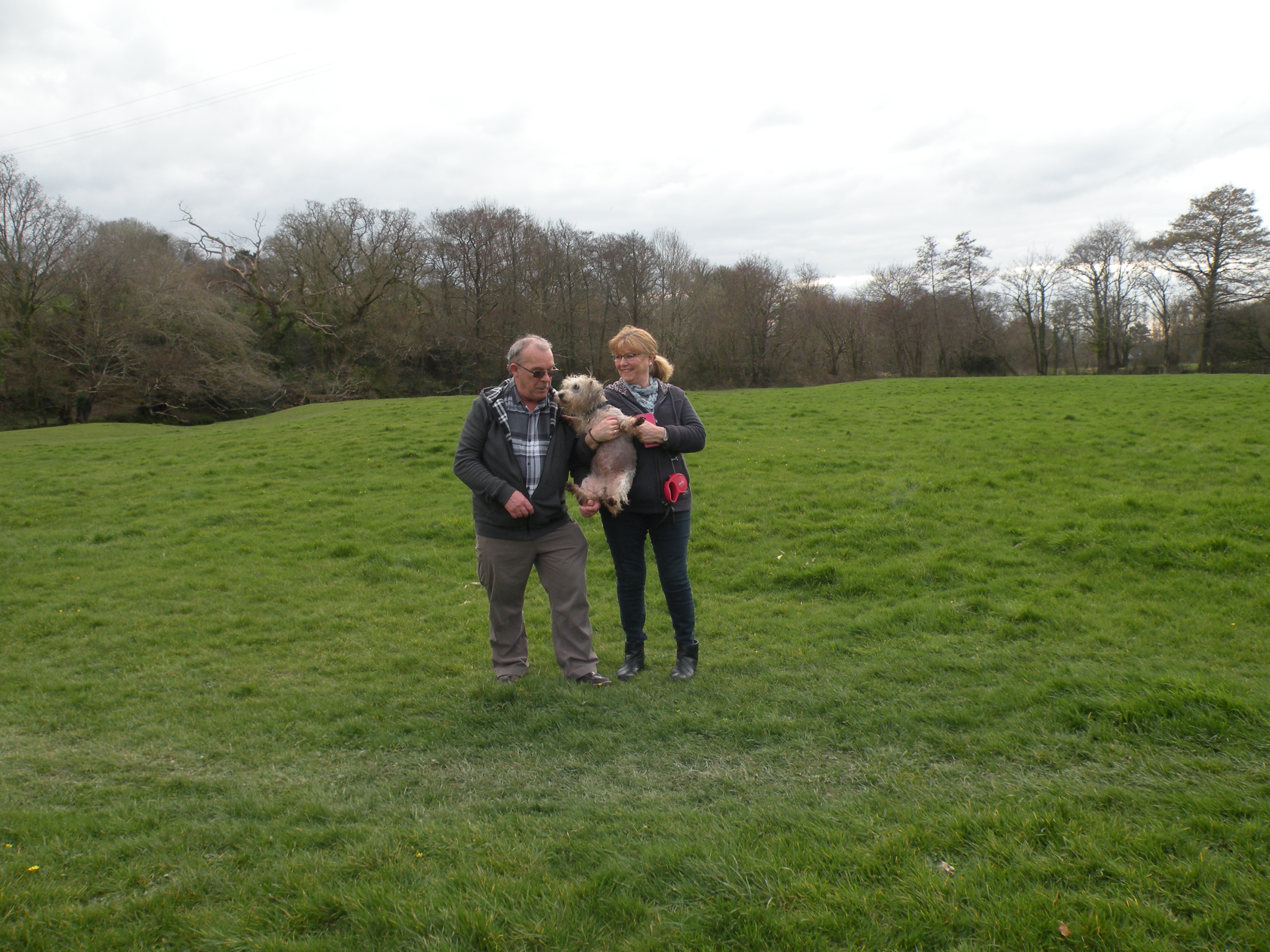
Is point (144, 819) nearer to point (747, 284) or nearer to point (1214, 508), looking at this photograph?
point (1214, 508)

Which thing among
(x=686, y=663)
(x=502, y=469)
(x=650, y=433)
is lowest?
(x=686, y=663)

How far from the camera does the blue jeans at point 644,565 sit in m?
5.10

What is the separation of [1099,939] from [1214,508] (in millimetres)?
7593

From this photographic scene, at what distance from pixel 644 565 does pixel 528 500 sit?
0.96m

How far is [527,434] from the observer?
4992mm

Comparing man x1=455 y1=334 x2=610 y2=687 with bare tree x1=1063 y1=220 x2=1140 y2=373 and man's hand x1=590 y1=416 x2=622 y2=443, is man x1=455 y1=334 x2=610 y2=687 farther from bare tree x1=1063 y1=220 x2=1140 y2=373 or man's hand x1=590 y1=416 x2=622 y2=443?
bare tree x1=1063 y1=220 x2=1140 y2=373

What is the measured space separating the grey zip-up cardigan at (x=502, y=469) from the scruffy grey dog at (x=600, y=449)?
0.38 ft

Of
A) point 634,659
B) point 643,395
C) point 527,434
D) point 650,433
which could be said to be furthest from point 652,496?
point 634,659

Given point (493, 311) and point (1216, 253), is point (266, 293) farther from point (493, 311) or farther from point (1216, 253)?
point (1216, 253)

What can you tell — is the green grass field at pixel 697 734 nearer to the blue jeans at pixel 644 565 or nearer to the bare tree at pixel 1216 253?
the blue jeans at pixel 644 565

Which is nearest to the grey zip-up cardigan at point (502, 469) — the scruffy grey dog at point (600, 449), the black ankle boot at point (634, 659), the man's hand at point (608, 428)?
the scruffy grey dog at point (600, 449)

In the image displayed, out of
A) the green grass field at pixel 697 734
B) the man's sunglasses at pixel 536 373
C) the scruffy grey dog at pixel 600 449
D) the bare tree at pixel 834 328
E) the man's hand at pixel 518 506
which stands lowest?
the green grass field at pixel 697 734

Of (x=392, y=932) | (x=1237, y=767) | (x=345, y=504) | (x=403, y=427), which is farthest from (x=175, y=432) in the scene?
(x=1237, y=767)

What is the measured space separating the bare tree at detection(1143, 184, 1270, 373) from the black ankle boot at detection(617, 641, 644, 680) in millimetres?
45943
